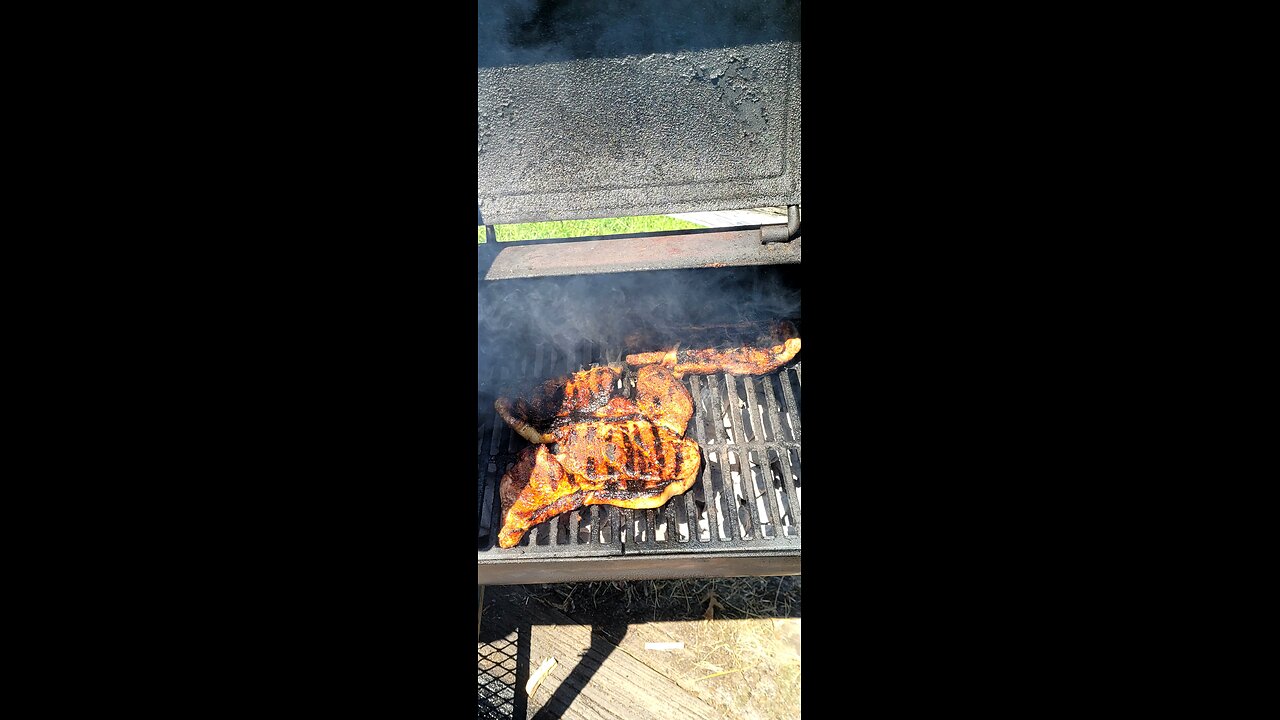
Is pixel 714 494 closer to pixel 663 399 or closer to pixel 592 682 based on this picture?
pixel 663 399

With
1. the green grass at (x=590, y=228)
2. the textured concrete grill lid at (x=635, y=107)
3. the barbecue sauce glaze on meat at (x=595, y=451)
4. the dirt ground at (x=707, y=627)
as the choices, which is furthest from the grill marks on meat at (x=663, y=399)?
the green grass at (x=590, y=228)

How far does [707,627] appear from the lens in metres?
3.75

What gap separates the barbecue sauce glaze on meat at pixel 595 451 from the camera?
3.09 meters

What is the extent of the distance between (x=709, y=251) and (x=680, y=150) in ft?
2.06

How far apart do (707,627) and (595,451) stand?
1211 mm

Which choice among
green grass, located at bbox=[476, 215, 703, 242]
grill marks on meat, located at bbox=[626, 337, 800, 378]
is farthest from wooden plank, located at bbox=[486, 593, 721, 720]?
green grass, located at bbox=[476, 215, 703, 242]

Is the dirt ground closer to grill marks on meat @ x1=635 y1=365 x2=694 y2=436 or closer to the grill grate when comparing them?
the grill grate

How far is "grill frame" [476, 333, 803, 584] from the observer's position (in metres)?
2.88

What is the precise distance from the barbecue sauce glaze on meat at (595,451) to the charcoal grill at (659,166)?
71 mm

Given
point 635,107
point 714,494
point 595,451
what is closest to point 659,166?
point 635,107

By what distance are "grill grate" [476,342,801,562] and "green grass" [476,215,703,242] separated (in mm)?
2414
